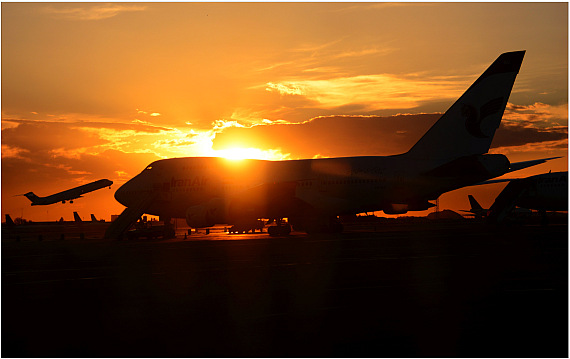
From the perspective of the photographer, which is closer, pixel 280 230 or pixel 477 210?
pixel 280 230

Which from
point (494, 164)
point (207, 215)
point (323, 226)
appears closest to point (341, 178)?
point (323, 226)

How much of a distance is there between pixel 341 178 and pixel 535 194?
78.1 ft

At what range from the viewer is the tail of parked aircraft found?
3669cm

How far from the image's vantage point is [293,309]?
1100cm

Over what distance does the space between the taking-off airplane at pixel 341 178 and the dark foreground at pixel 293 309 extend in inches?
746

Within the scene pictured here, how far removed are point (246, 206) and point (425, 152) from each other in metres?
12.5

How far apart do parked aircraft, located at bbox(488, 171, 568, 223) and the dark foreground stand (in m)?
38.6

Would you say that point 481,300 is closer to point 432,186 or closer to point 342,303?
point 342,303

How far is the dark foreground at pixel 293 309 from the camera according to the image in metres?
8.20

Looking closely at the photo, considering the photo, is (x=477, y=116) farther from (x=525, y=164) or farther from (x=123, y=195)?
(x=123, y=195)

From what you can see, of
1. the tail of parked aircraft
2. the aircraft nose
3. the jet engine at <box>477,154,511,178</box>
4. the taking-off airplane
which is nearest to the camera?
the jet engine at <box>477,154,511,178</box>

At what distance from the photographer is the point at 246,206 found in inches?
1658

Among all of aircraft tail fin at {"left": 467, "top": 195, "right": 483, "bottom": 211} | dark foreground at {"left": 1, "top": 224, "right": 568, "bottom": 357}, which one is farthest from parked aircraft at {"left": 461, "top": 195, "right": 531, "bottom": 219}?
dark foreground at {"left": 1, "top": 224, "right": 568, "bottom": 357}

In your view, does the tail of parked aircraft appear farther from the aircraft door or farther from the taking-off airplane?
the aircraft door
